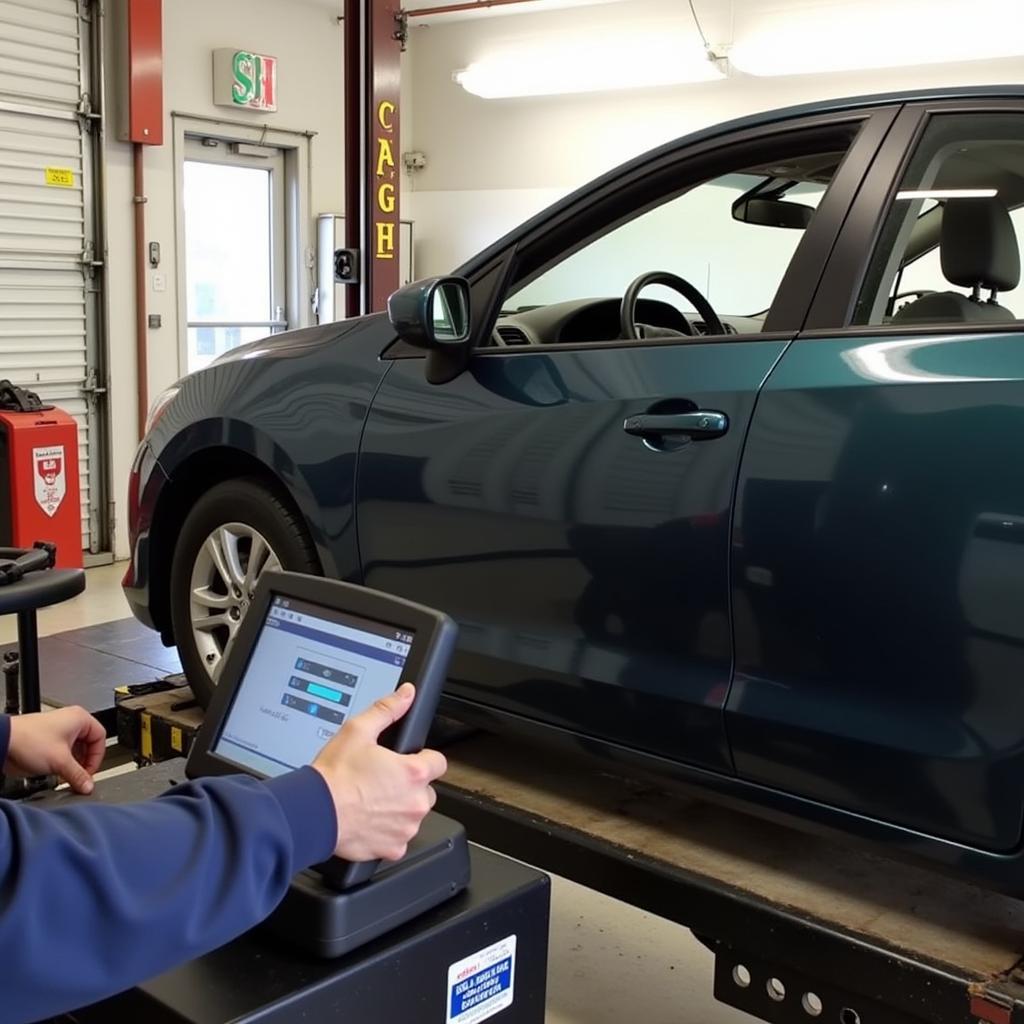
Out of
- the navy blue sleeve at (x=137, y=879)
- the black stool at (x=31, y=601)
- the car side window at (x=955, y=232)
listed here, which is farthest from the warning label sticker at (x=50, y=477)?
the navy blue sleeve at (x=137, y=879)

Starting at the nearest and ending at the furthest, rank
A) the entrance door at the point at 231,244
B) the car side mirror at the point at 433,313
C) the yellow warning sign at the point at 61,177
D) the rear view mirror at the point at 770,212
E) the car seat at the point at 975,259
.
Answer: the car seat at the point at 975,259 → the car side mirror at the point at 433,313 → the rear view mirror at the point at 770,212 → the yellow warning sign at the point at 61,177 → the entrance door at the point at 231,244

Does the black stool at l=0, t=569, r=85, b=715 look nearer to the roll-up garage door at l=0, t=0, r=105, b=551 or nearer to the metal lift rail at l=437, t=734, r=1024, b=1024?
the metal lift rail at l=437, t=734, r=1024, b=1024

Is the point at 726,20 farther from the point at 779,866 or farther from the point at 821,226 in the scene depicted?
the point at 779,866

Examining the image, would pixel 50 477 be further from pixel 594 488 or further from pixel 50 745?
pixel 50 745

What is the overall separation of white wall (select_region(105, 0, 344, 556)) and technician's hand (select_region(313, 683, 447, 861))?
19.5 ft

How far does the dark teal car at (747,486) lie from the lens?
1.57 meters

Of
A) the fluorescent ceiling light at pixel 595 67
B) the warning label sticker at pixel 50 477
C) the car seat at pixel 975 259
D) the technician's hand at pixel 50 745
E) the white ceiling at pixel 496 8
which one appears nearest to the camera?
the technician's hand at pixel 50 745

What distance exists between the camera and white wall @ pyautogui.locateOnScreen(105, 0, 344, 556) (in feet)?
21.7

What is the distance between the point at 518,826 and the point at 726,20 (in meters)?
6.25

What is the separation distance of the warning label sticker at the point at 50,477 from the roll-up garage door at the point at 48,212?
2.15 feet

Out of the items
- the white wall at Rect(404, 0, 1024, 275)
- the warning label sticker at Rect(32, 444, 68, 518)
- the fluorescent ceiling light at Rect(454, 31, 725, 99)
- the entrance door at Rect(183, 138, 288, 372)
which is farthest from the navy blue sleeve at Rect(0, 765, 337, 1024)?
the fluorescent ceiling light at Rect(454, 31, 725, 99)

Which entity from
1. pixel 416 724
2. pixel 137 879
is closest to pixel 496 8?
pixel 416 724

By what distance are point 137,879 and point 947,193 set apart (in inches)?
61.0

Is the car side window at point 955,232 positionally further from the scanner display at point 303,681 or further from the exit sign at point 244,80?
the exit sign at point 244,80
